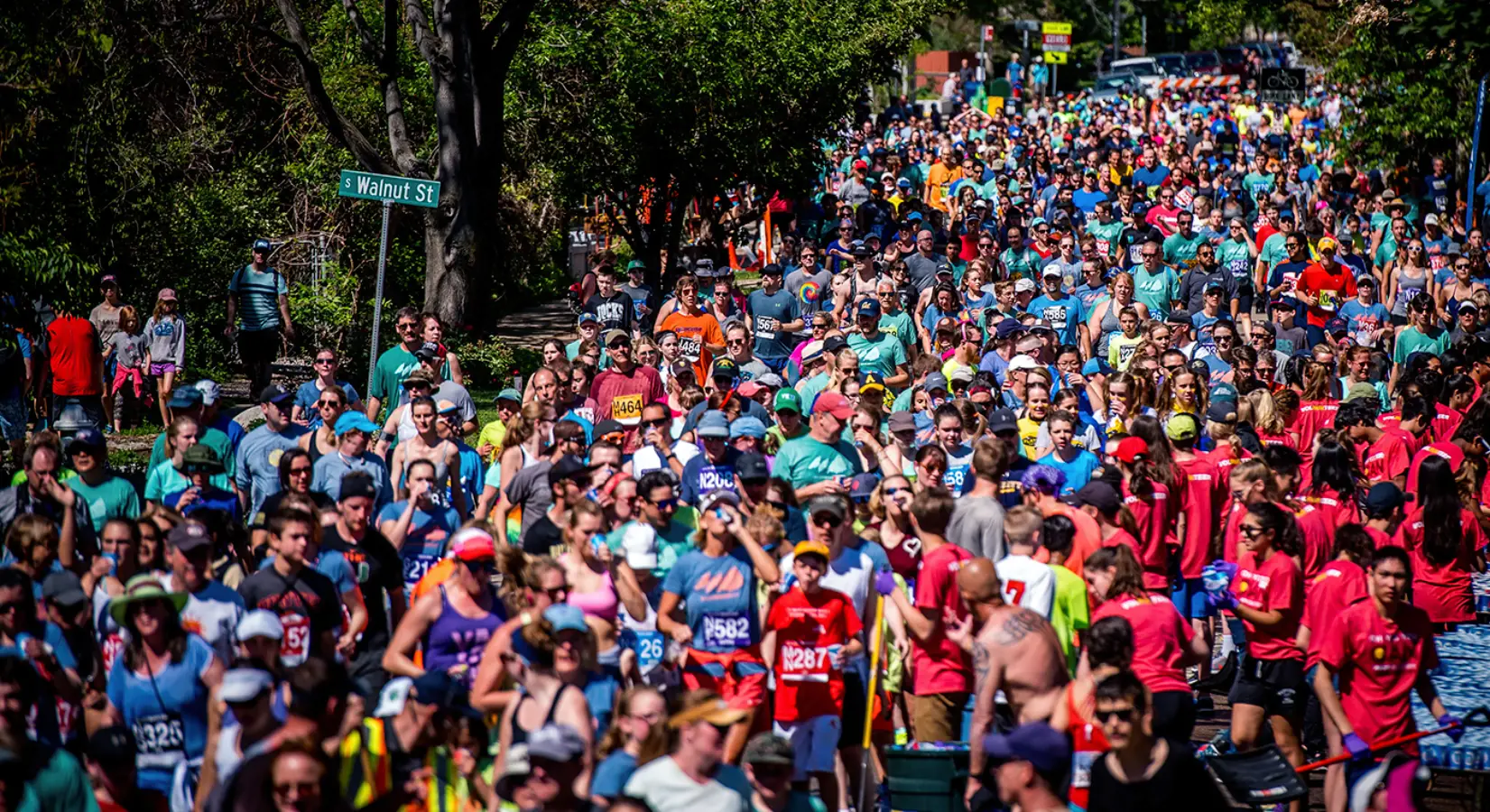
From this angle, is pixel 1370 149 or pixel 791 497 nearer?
pixel 791 497

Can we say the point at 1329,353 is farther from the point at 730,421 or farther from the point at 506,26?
the point at 506,26

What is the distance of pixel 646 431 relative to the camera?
477 inches

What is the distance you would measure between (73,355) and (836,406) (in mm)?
7460

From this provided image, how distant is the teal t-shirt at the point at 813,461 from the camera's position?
11.2 meters

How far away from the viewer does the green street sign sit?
14172 mm

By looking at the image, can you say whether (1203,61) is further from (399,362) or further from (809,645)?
(809,645)

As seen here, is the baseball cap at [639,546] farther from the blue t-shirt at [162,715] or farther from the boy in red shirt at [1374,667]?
the boy in red shirt at [1374,667]

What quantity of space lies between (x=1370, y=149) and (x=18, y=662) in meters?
25.7

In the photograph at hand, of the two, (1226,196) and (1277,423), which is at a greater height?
(1226,196)

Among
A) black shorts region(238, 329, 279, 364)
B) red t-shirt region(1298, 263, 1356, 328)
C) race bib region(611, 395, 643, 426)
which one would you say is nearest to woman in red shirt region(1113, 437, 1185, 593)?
race bib region(611, 395, 643, 426)

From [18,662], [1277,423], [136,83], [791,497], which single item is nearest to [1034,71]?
[136,83]

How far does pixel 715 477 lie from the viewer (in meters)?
11.0

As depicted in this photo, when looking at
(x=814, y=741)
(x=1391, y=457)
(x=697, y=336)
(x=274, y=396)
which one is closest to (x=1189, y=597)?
(x=1391, y=457)

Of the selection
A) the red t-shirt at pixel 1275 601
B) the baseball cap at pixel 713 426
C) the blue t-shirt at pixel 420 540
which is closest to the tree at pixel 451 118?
the baseball cap at pixel 713 426
